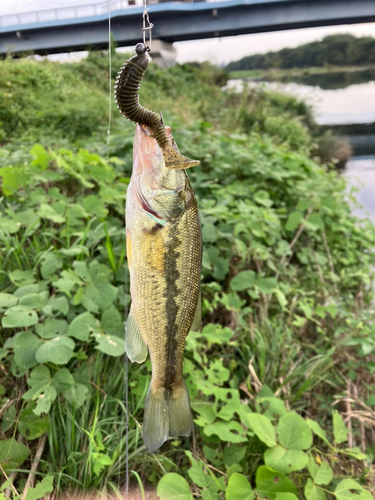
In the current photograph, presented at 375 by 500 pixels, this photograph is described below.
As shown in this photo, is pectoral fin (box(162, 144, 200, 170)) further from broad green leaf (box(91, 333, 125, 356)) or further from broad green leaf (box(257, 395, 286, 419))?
broad green leaf (box(257, 395, 286, 419))

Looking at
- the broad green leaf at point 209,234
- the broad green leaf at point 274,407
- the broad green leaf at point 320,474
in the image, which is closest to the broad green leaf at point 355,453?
the broad green leaf at point 320,474

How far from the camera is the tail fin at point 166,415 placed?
111 centimetres

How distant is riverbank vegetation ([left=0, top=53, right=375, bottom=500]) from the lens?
1753 mm

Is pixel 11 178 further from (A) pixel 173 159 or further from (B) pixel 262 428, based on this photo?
(B) pixel 262 428

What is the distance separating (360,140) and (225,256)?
14.0 m

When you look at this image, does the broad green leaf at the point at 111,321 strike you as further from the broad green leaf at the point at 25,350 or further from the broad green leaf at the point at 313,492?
the broad green leaf at the point at 313,492

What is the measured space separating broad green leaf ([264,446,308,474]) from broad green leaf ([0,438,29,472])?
1284 mm

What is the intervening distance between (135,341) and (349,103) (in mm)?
23638

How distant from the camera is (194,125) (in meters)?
5.19

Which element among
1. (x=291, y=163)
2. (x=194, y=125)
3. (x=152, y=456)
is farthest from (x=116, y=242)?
(x=194, y=125)

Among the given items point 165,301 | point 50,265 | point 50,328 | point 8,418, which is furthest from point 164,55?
point 165,301

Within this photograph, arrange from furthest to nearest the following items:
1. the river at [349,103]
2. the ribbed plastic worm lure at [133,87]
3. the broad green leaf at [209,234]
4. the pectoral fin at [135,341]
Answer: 1. the river at [349,103]
2. the broad green leaf at [209,234]
3. the pectoral fin at [135,341]
4. the ribbed plastic worm lure at [133,87]

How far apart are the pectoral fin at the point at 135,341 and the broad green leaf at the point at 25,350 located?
2.79ft

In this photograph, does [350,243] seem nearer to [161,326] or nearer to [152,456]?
[152,456]
